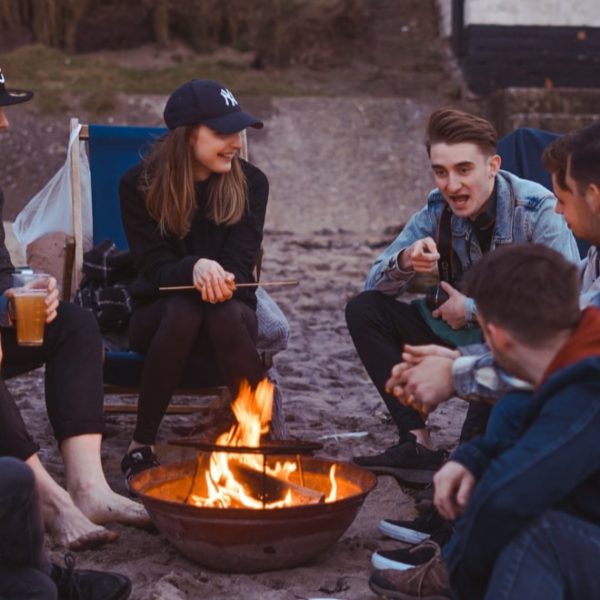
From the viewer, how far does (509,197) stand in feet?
12.6

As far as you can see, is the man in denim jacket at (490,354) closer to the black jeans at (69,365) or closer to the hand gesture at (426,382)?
the hand gesture at (426,382)

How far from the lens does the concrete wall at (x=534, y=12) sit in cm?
1424

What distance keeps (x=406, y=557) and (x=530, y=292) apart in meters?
1.17

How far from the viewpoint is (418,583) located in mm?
2801

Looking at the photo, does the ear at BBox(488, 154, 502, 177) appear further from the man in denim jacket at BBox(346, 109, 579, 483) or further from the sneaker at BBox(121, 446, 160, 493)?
the sneaker at BBox(121, 446, 160, 493)

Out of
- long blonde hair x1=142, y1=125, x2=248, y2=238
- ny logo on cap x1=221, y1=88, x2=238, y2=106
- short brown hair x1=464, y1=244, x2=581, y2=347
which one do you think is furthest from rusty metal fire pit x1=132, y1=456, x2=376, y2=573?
ny logo on cap x1=221, y1=88, x2=238, y2=106

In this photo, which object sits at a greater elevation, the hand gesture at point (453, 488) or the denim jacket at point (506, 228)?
the denim jacket at point (506, 228)

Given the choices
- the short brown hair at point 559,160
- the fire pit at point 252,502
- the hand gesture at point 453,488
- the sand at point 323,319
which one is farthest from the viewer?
the sand at point 323,319

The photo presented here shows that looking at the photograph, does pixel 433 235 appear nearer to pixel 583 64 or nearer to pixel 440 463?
pixel 440 463

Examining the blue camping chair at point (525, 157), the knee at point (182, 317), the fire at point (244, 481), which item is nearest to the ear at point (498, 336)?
the fire at point (244, 481)

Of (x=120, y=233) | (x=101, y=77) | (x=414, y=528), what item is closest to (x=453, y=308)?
(x=414, y=528)

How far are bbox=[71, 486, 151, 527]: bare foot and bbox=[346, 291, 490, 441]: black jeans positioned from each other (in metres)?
0.99

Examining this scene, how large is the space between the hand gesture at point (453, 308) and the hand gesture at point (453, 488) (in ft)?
5.23

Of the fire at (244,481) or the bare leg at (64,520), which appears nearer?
the fire at (244,481)
